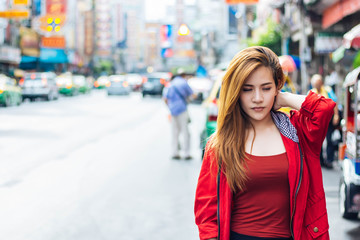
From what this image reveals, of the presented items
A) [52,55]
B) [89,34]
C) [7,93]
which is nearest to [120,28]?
[89,34]

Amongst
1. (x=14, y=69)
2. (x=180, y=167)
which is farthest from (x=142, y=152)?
(x=14, y=69)

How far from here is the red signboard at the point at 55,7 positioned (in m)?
60.6

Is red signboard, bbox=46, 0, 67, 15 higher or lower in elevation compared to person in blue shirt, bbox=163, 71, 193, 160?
higher

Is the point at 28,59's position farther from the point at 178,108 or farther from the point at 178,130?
the point at 178,108

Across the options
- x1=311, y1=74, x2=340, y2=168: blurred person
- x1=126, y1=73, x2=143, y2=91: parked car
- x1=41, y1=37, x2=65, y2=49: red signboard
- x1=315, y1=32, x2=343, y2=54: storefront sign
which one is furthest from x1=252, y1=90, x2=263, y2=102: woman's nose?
x1=41, y1=37, x2=65, y2=49: red signboard

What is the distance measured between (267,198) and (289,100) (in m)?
0.49

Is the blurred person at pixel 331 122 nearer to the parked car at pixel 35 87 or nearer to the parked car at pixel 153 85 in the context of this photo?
the parked car at pixel 35 87

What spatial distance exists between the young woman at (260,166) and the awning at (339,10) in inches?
576

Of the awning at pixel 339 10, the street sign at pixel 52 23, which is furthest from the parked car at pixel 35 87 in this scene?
the awning at pixel 339 10

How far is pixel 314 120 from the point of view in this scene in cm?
264

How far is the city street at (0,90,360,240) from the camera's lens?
6000 mm

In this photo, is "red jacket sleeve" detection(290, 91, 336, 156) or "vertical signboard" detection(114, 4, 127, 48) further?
"vertical signboard" detection(114, 4, 127, 48)

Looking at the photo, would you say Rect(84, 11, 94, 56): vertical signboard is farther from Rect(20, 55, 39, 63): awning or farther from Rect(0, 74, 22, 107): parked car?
Rect(0, 74, 22, 107): parked car

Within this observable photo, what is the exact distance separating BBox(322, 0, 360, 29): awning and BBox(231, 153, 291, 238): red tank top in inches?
582
